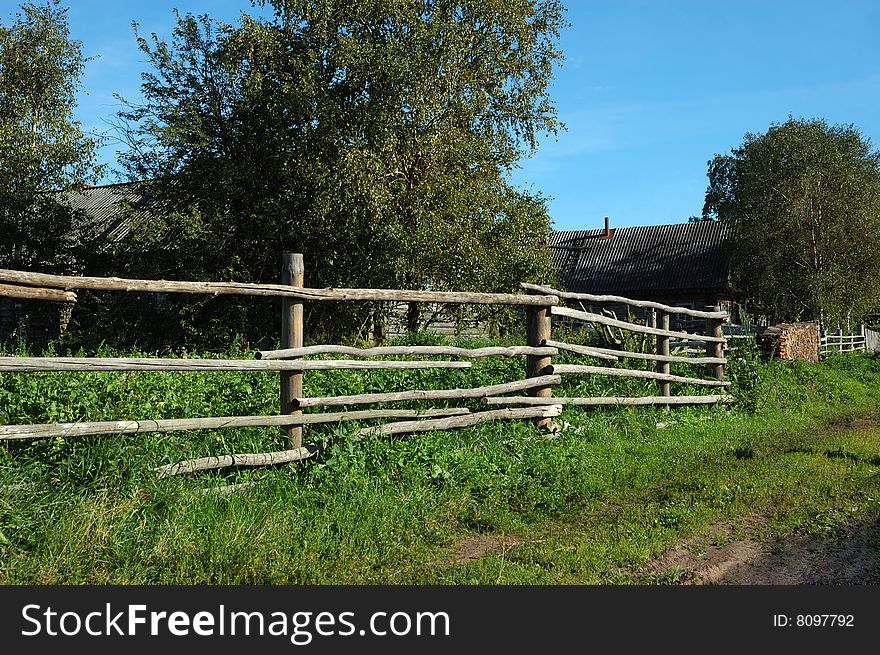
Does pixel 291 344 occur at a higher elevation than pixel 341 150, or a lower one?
lower

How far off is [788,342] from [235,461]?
48.2 ft

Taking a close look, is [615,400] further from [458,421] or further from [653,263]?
[653,263]

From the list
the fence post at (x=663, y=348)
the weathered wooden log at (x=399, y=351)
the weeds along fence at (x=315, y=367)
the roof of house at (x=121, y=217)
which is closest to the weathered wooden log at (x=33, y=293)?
the weeds along fence at (x=315, y=367)

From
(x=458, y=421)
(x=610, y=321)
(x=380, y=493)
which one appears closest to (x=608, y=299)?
(x=610, y=321)

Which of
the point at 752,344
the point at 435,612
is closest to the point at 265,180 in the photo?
the point at 752,344

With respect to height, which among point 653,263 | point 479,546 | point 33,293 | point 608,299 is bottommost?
point 479,546

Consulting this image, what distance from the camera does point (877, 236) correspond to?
1420 inches

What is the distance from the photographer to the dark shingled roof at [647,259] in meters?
39.8

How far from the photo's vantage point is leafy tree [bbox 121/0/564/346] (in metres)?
17.4

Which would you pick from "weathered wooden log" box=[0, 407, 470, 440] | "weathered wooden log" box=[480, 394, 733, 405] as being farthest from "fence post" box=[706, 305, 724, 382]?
"weathered wooden log" box=[0, 407, 470, 440]

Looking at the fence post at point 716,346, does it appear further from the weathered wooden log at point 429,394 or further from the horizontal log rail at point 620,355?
the weathered wooden log at point 429,394

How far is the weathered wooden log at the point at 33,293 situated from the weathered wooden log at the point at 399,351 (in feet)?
4.56

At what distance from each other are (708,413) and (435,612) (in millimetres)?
8093

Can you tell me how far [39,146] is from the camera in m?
20.8
